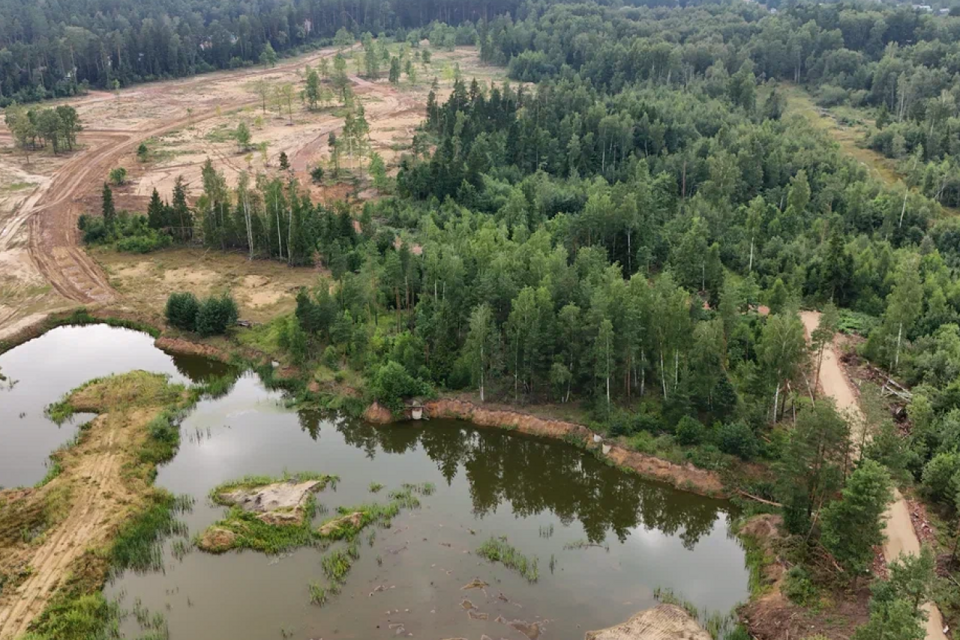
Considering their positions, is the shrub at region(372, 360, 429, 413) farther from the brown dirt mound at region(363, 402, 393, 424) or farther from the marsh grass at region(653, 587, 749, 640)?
the marsh grass at region(653, 587, 749, 640)

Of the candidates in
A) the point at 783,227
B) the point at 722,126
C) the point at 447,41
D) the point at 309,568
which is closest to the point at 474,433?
the point at 309,568

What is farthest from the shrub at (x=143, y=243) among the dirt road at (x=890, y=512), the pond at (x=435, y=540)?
the dirt road at (x=890, y=512)

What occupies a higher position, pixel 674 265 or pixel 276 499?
pixel 674 265

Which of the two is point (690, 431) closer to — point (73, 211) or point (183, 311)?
point (183, 311)

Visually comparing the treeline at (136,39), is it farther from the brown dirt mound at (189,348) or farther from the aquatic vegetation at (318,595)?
the aquatic vegetation at (318,595)

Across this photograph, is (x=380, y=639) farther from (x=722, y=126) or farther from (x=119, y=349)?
(x=722, y=126)

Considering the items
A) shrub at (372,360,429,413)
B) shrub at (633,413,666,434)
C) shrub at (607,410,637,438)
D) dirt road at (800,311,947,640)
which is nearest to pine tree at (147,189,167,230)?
shrub at (372,360,429,413)

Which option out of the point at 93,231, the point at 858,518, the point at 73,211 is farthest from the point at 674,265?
the point at 73,211

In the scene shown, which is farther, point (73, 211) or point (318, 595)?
point (73, 211)
